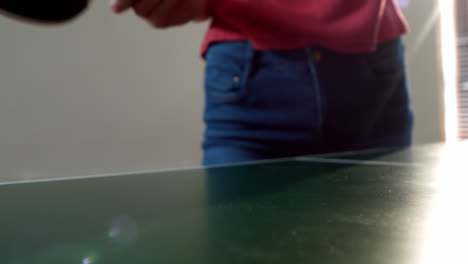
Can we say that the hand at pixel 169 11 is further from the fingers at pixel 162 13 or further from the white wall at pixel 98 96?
the white wall at pixel 98 96

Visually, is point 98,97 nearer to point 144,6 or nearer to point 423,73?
point 144,6

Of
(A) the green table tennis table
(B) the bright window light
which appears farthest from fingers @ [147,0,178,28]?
(B) the bright window light

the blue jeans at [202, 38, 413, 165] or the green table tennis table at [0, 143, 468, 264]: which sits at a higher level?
the blue jeans at [202, 38, 413, 165]

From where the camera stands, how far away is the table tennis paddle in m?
0.45

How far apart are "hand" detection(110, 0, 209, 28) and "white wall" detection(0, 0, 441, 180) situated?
952mm

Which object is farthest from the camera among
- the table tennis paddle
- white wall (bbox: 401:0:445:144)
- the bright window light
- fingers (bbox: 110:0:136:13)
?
the bright window light

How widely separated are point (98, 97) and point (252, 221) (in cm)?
145

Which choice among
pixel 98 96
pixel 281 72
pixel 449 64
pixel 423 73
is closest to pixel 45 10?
pixel 281 72

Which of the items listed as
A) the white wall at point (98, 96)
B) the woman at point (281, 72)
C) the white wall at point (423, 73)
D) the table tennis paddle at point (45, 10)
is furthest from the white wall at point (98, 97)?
the white wall at point (423, 73)

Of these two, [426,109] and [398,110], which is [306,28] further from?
[426,109]

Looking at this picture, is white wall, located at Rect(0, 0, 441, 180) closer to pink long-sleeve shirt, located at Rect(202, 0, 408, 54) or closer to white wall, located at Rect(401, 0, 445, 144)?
pink long-sleeve shirt, located at Rect(202, 0, 408, 54)

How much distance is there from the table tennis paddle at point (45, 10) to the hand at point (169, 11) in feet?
0.35

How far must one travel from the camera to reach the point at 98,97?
156 cm

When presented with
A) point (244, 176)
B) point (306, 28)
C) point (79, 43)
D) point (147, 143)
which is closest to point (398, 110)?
point (306, 28)
